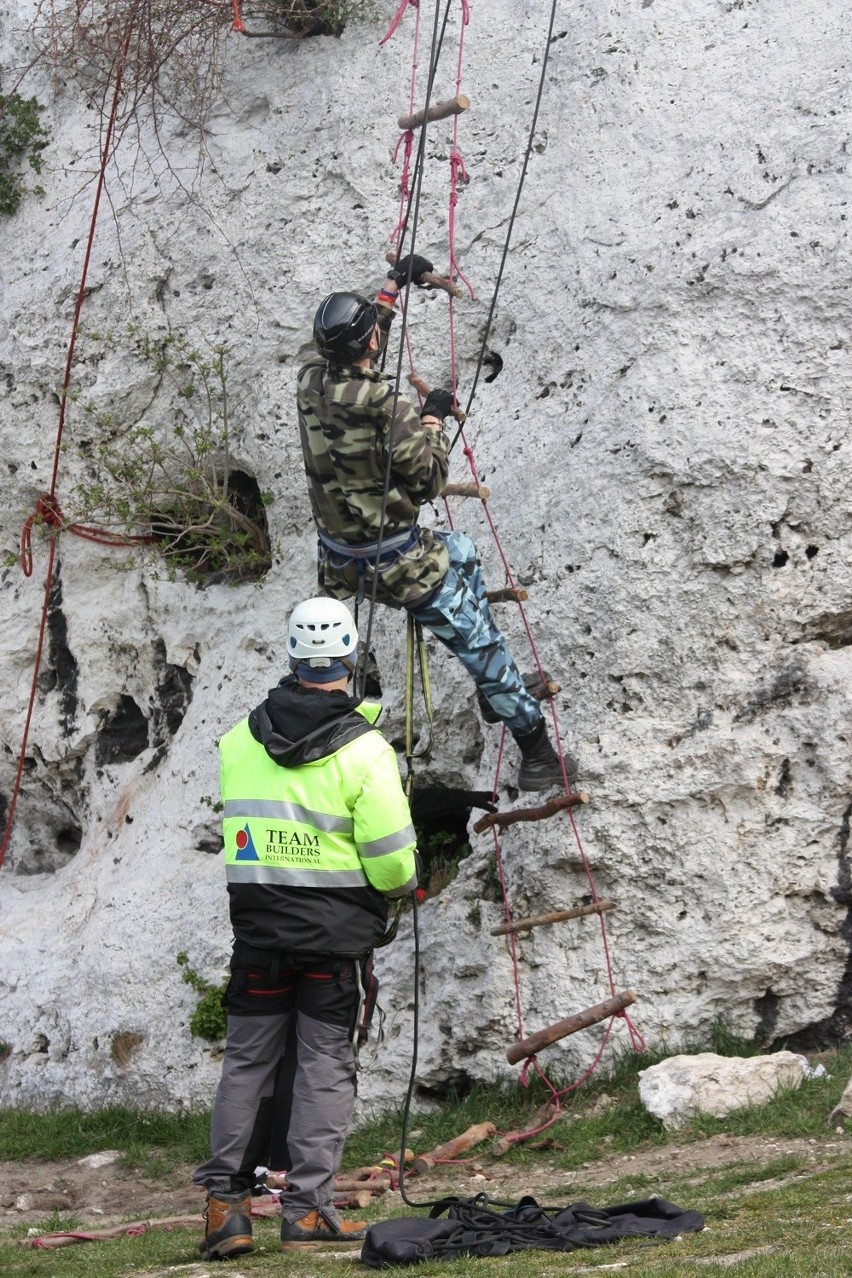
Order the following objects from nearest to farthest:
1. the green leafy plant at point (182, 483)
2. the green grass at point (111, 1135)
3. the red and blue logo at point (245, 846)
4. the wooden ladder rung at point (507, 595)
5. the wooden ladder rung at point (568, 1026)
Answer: the red and blue logo at point (245, 846) → the wooden ladder rung at point (568, 1026) → the wooden ladder rung at point (507, 595) → the green grass at point (111, 1135) → the green leafy plant at point (182, 483)

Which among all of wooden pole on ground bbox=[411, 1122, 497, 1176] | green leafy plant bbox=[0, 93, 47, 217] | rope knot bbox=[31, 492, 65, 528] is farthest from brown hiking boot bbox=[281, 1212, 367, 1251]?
green leafy plant bbox=[0, 93, 47, 217]

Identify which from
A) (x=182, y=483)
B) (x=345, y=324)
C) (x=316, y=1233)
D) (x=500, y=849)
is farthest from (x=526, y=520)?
(x=316, y=1233)

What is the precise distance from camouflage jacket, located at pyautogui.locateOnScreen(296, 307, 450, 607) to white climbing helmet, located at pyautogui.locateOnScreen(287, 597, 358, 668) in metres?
1.26

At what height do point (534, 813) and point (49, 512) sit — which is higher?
point (49, 512)

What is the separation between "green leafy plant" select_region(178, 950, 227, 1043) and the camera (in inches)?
332

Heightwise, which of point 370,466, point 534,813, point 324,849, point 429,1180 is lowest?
point 429,1180

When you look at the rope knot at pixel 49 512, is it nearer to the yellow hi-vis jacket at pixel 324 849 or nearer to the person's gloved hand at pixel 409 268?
the person's gloved hand at pixel 409 268

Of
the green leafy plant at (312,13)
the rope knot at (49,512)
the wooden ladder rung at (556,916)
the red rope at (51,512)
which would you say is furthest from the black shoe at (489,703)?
the green leafy plant at (312,13)

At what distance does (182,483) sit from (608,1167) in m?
5.40

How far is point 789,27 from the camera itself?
28.7ft

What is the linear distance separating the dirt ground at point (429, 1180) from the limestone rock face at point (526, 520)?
63 cm

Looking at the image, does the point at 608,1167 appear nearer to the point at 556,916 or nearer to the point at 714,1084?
the point at 714,1084

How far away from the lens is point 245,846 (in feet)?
18.4

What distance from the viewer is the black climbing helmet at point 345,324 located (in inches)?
259
